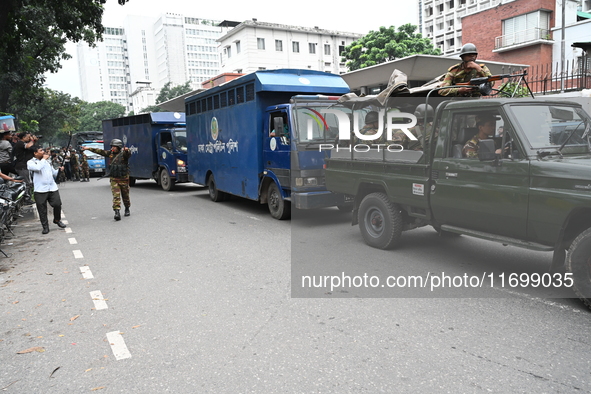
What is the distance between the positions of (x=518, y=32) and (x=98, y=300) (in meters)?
35.1

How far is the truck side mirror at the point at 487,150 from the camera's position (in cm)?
463

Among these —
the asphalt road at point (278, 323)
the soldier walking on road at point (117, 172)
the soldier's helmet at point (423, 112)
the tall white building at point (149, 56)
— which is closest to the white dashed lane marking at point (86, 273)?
the asphalt road at point (278, 323)

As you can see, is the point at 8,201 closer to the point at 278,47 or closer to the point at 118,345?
the point at 118,345

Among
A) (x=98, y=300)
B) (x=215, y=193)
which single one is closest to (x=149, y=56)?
(x=215, y=193)

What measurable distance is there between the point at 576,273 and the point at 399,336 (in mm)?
1801

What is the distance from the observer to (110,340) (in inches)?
155

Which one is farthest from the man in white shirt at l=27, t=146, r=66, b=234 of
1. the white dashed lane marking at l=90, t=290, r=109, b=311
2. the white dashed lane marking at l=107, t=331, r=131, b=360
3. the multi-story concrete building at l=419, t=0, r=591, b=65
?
the multi-story concrete building at l=419, t=0, r=591, b=65

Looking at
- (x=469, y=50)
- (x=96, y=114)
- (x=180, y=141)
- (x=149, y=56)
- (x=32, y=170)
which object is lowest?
(x=32, y=170)

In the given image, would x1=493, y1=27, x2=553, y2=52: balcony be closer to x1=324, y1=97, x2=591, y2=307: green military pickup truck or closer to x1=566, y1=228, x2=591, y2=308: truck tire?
x1=324, y1=97, x2=591, y2=307: green military pickup truck

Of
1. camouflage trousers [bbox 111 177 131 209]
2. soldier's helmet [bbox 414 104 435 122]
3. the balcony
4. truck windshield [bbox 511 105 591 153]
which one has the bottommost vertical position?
camouflage trousers [bbox 111 177 131 209]

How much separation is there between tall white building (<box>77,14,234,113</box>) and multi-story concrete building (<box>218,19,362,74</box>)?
210 ft

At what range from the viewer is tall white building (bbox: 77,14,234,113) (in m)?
137

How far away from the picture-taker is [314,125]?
8.67 metres

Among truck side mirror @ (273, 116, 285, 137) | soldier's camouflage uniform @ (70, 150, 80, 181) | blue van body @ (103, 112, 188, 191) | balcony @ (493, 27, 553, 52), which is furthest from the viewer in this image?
balcony @ (493, 27, 553, 52)
